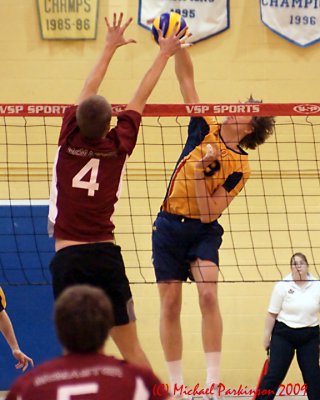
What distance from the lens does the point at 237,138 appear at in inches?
307

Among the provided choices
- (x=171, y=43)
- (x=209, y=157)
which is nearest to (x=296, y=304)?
(x=209, y=157)

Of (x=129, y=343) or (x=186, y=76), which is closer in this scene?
(x=129, y=343)

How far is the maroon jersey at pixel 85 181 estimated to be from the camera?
6.31m

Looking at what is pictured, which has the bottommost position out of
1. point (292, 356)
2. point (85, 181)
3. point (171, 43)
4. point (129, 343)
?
point (292, 356)

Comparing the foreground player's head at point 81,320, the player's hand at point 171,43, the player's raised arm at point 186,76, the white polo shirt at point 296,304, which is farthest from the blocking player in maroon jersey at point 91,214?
the white polo shirt at point 296,304

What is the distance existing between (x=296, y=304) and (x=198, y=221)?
4.31 metres

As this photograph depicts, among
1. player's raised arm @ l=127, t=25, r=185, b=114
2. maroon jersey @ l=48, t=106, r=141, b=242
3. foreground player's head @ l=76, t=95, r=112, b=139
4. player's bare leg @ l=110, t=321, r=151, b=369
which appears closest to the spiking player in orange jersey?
player's raised arm @ l=127, t=25, r=185, b=114

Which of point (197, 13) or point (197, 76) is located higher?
point (197, 13)

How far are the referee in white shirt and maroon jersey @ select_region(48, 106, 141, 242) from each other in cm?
531

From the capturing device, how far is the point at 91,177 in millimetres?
6320

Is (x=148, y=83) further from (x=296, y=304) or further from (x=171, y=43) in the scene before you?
(x=296, y=304)

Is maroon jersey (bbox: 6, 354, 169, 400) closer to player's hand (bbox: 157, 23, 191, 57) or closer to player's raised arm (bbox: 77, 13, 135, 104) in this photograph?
player's raised arm (bbox: 77, 13, 135, 104)

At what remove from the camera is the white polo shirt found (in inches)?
451

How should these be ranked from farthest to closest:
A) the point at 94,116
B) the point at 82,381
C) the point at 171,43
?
the point at 171,43 < the point at 94,116 < the point at 82,381
